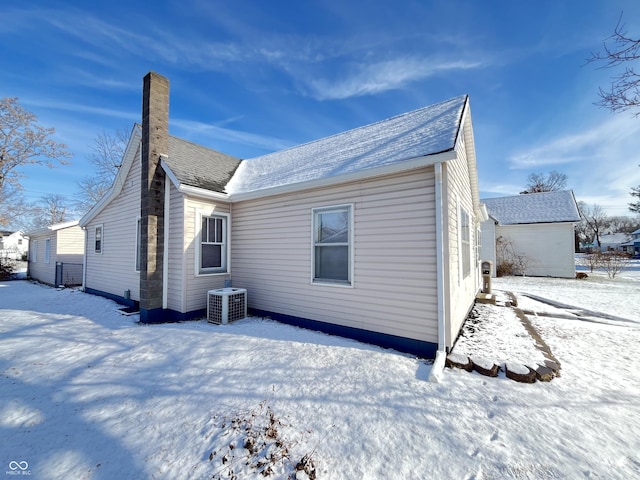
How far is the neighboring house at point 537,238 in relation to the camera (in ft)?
51.1

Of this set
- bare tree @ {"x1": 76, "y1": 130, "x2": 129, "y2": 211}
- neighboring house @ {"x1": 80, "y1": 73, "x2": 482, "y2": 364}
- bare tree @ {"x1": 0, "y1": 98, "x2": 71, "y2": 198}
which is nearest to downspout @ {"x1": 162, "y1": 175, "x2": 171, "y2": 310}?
neighboring house @ {"x1": 80, "y1": 73, "x2": 482, "y2": 364}

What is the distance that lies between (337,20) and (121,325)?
30.9ft

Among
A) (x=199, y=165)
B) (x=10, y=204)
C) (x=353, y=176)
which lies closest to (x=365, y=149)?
(x=353, y=176)

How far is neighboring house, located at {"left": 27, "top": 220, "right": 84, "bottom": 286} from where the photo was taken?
1267 centimetres

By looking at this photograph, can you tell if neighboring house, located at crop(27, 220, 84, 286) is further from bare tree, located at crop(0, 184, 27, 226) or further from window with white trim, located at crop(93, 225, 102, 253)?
bare tree, located at crop(0, 184, 27, 226)

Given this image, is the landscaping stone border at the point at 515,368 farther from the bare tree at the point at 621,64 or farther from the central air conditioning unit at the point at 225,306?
the bare tree at the point at 621,64

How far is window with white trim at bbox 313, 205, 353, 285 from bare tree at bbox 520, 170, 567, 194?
39.8 meters

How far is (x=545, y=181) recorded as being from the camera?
35.4 metres

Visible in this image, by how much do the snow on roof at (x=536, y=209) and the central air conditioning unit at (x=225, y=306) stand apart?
661 inches

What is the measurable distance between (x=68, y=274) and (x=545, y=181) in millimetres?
48968

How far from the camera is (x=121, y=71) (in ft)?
29.8

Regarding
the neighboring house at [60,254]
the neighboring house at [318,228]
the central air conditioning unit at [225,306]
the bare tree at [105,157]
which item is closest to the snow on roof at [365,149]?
the neighboring house at [318,228]

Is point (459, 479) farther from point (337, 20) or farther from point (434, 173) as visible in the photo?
point (337, 20)

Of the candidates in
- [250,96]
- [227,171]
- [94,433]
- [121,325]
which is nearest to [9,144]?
[250,96]
